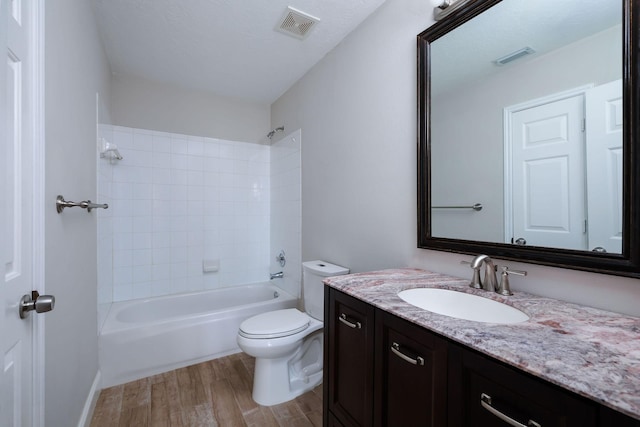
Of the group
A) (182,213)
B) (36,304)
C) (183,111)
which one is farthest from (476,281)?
(183,111)

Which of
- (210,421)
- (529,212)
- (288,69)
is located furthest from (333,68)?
(210,421)

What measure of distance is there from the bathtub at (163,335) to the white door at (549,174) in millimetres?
2025

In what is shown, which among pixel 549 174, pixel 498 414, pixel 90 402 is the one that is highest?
pixel 549 174

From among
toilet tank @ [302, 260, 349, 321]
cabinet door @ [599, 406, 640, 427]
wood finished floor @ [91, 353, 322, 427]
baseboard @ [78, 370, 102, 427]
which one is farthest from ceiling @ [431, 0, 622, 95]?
baseboard @ [78, 370, 102, 427]

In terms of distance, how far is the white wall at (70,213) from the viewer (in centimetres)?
104

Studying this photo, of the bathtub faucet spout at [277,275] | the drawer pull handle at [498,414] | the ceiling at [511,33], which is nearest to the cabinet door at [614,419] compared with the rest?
the drawer pull handle at [498,414]

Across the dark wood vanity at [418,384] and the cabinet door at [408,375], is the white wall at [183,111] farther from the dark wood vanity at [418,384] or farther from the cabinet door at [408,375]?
the cabinet door at [408,375]

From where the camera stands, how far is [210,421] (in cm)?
157

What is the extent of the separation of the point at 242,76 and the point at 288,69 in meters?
0.44

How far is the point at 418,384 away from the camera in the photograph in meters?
0.82

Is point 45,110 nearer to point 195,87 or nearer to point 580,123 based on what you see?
point 580,123

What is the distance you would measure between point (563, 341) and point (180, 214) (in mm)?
2879

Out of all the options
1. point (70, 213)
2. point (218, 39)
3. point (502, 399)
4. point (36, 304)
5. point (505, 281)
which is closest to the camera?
point (502, 399)

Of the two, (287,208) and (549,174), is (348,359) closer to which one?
(549,174)
